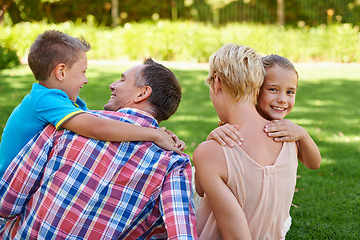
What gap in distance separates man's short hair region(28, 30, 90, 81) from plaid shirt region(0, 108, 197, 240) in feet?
1.62

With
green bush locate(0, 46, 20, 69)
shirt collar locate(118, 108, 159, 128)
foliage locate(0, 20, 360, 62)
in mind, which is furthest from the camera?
foliage locate(0, 20, 360, 62)

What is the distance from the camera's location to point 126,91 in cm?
252

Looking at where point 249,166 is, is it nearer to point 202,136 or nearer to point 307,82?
point 202,136

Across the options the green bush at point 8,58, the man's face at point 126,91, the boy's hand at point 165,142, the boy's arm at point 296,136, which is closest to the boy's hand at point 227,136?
the boy's arm at point 296,136

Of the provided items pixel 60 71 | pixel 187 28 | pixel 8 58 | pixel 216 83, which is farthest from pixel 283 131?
pixel 187 28

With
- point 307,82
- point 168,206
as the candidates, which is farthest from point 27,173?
point 307,82

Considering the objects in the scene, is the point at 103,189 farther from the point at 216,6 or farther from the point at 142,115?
the point at 216,6

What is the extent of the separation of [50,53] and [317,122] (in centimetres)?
536

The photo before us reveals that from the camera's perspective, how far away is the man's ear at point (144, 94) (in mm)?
2465

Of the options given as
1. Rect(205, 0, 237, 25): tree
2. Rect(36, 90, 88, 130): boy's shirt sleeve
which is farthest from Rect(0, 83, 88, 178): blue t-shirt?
Rect(205, 0, 237, 25): tree

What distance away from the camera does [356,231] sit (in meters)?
3.38

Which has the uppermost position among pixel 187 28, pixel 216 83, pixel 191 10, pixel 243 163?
pixel 216 83

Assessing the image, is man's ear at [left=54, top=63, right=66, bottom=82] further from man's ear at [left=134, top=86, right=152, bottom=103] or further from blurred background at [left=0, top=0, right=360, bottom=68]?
blurred background at [left=0, top=0, right=360, bottom=68]

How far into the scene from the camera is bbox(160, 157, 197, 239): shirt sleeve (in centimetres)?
215
